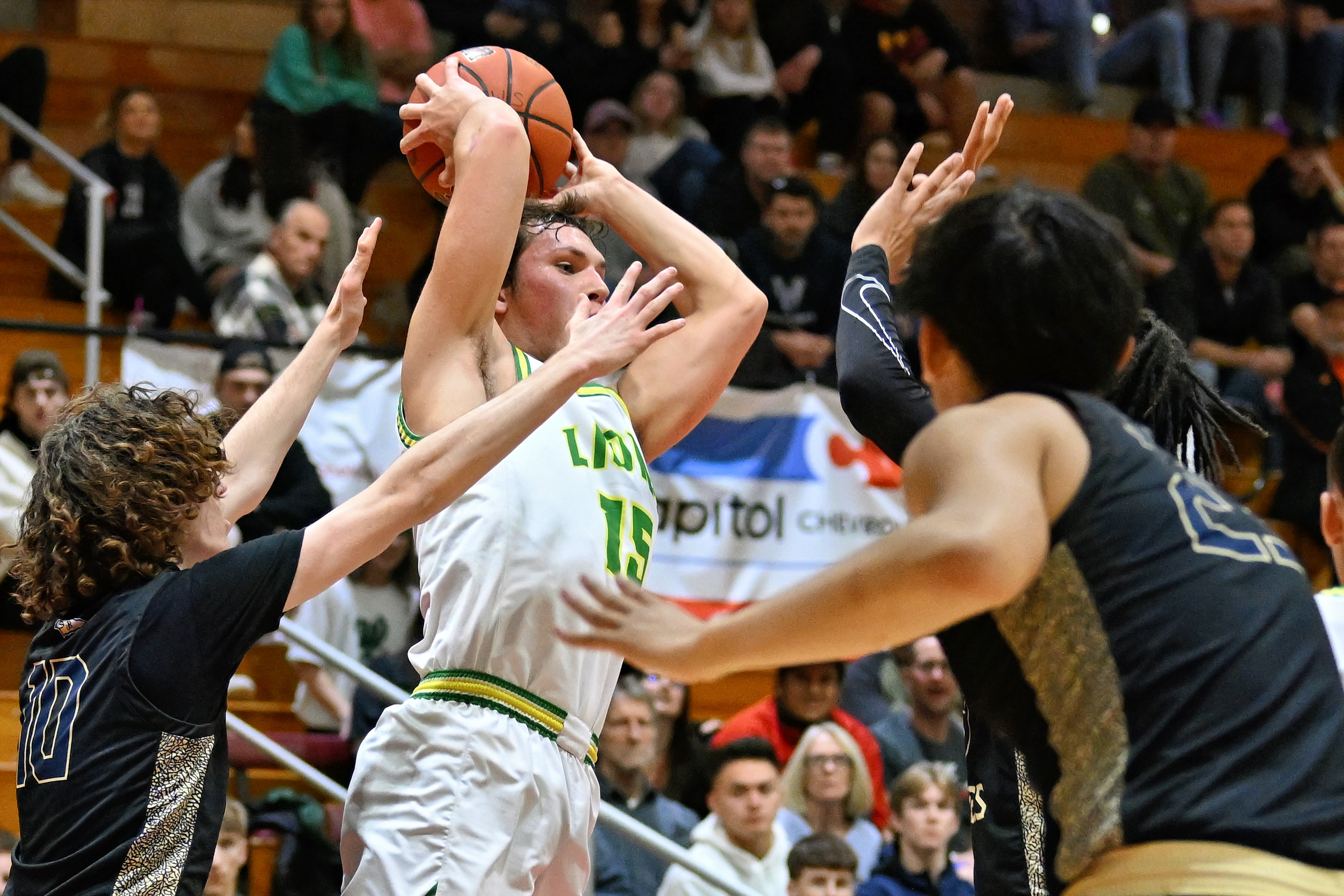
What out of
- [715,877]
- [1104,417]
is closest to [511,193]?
[1104,417]

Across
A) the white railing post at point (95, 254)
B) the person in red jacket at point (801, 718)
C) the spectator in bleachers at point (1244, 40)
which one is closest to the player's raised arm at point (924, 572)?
the person in red jacket at point (801, 718)

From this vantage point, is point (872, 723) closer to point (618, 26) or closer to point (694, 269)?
point (694, 269)

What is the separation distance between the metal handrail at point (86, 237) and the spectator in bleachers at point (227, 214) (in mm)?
464

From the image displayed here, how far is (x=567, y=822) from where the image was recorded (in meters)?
3.23

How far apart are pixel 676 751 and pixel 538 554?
3.80 m

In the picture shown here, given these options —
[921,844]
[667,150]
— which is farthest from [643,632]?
[667,150]

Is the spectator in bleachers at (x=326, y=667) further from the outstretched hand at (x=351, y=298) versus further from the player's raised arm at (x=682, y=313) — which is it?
the player's raised arm at (x=682, y=313)

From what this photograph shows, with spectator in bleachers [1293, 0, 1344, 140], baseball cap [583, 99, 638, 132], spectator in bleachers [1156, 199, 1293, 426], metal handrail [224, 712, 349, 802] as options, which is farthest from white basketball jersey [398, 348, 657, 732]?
spectator in bleachers [1293, 0, 1344, 140]

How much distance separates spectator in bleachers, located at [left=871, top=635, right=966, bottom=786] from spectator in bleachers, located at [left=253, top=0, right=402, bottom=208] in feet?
14.1

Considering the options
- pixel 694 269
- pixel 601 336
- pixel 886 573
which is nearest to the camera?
pixel 886 573

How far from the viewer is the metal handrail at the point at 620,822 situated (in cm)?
514

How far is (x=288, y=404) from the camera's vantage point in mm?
3615

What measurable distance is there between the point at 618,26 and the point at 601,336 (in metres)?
7.50

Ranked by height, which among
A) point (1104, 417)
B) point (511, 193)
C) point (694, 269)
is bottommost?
point (694, 269)
